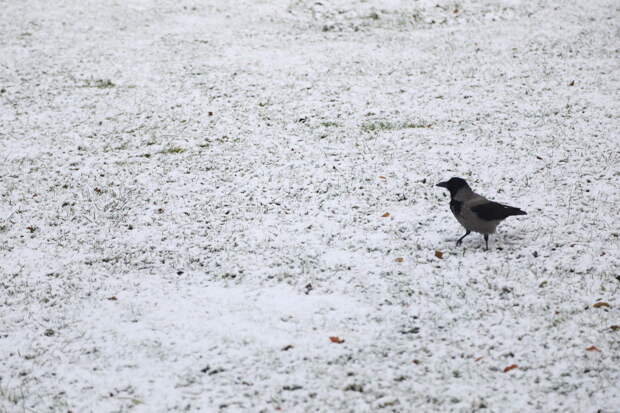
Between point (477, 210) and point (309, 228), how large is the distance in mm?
2703

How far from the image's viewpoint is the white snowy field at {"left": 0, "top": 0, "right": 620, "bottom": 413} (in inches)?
207

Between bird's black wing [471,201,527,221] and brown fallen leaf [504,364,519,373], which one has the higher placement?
bird's black wing [471,201,527,221]

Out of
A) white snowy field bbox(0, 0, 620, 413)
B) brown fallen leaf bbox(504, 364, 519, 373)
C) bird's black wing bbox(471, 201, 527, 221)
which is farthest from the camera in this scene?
bird's black wing bbox(471, 201, 527, 221)

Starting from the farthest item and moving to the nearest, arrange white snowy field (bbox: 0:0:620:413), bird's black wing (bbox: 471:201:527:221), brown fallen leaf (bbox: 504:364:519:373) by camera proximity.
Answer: bird's black wing (bbox: 471:201:527:221) → white snowy field (bbox: 0:0:620:413) → brown fallen leaf (bbox: 504:364:519:373)

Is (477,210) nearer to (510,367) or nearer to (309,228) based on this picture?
(510,367)

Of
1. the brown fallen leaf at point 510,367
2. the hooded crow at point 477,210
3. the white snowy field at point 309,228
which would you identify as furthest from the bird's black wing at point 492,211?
the brown fallen leaf at point 510,367

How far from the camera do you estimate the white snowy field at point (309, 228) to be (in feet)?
17.2

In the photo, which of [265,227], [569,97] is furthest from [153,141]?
[569,97]

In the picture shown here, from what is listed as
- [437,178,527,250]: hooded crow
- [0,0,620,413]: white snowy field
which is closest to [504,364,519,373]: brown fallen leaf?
[0,0,620,413]: white snowy field

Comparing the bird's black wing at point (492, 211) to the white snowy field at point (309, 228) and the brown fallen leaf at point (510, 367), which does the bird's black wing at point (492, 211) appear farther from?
the brown fallen leaf at point (510, 367)

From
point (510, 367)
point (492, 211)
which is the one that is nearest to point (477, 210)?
point (492, 211)

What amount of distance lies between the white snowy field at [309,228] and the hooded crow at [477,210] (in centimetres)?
48

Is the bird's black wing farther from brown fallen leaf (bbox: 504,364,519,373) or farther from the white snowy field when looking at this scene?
brown fallen leaf (bbox: 504,364,519,373)

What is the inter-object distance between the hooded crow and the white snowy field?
1.57 feet
